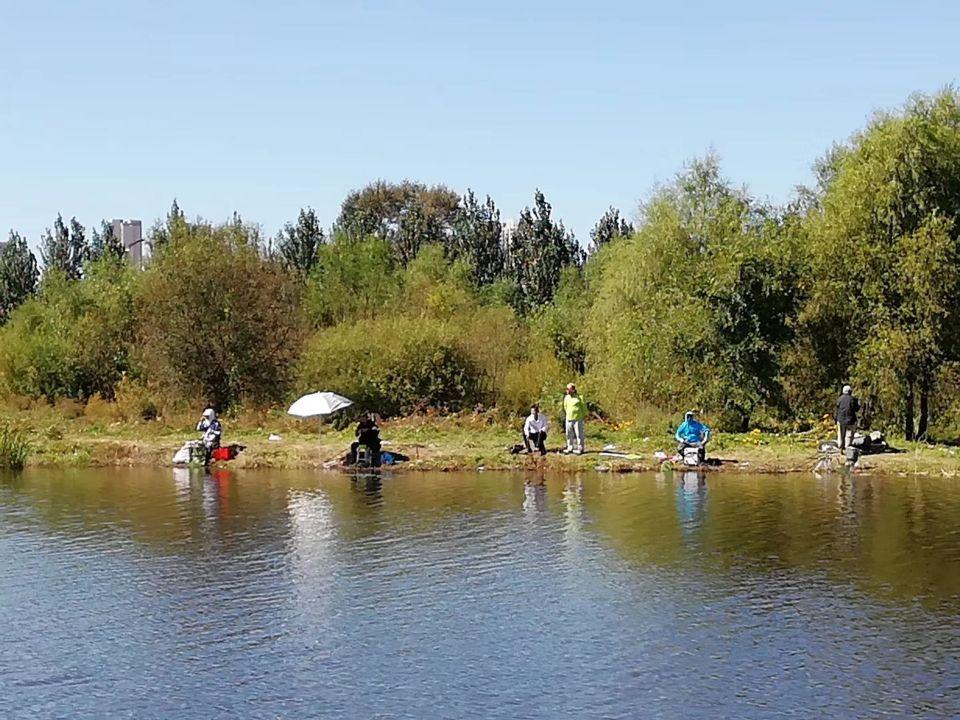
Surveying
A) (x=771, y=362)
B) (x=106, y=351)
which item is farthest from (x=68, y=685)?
(x=106, y=351)

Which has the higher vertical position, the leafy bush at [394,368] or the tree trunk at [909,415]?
the leafy bush at [394,368]

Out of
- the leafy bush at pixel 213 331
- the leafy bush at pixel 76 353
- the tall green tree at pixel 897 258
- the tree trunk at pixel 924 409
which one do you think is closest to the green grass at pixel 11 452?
the leafy bush at pixel 213 331

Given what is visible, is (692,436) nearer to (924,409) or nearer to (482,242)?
Answer: (924,409)

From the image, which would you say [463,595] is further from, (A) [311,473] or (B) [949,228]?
(B) [949,228]

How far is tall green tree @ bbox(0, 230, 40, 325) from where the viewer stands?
78250 millimetres

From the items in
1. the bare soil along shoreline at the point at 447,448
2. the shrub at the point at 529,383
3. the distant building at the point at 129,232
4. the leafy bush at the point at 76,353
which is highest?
the distant building at the point at 129,232

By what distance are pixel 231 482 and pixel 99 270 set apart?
32401mm

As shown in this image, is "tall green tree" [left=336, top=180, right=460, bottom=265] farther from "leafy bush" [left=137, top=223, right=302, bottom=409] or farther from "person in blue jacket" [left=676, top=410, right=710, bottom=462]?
"person in blue jacket" [left=676, top=410, right=710, bottom=462]

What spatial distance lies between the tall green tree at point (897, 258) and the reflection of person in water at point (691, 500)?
8823mm

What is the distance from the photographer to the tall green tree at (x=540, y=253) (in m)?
77.8

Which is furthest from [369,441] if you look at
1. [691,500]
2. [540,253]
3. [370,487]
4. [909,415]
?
[540,253]

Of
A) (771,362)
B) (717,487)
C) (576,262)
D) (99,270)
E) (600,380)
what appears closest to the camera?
(717,487)

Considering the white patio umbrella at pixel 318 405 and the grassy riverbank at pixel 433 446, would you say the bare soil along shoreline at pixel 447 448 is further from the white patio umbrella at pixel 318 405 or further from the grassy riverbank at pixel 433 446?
the white patio umbrella at pixel 318 405

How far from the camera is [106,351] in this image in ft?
173
